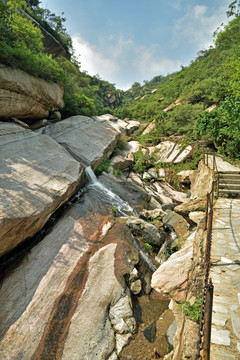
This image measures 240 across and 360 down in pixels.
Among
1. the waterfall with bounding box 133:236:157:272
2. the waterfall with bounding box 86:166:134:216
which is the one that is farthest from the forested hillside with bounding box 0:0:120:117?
the waterfall with bounding box 133:236:157:272

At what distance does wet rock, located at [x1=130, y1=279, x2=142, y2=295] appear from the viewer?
558cm

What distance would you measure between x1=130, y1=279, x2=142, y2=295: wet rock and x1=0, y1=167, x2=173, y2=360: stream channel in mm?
145

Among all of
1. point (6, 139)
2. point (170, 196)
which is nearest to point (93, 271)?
point (6, 139)

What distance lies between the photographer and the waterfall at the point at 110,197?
988cm

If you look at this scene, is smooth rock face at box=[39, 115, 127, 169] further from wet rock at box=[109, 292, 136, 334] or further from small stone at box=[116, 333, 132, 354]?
small stone at box=[116, 333, 132, 354]

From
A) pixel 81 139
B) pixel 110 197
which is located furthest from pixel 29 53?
pixel 110 197

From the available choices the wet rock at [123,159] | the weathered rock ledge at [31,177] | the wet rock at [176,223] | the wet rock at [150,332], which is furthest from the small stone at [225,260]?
the wet rock at [123,159]

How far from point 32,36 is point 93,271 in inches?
676

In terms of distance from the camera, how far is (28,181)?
6344mm

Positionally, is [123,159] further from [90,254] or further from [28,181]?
[90,254]

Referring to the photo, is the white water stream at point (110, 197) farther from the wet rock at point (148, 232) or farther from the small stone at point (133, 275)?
the small stone at point (133, 275)

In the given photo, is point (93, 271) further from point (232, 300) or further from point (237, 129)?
point (237, 129)

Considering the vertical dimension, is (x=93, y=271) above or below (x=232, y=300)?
below

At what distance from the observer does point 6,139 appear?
311 inches
